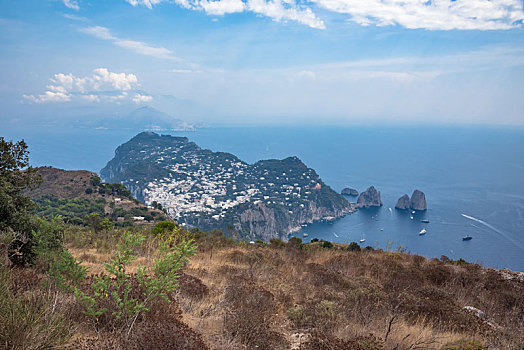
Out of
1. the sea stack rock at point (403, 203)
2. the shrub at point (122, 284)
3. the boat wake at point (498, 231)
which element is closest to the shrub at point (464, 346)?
the shrub at point (122, 284)

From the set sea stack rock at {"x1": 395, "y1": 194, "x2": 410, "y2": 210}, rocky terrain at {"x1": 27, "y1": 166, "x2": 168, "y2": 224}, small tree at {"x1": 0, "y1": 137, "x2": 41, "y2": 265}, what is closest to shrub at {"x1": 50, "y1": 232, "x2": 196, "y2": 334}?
small tree at {"x1": 0, "y1": 137, "x2": 41, "y2": 265}

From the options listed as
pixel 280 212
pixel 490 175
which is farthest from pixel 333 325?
pixel 490 175

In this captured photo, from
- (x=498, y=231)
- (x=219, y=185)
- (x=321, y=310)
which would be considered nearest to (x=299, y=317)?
(x=321, y=310)

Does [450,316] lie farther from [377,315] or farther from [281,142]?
Result: [281,142]

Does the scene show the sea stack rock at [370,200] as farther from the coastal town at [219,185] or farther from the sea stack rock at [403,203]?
the coastal town at [219,185]

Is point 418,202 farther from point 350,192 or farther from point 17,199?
point 17,199

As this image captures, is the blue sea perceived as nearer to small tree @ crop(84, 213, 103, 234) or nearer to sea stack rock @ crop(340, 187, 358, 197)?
sea stack rock @ crop(340, 187, 358, 197)
